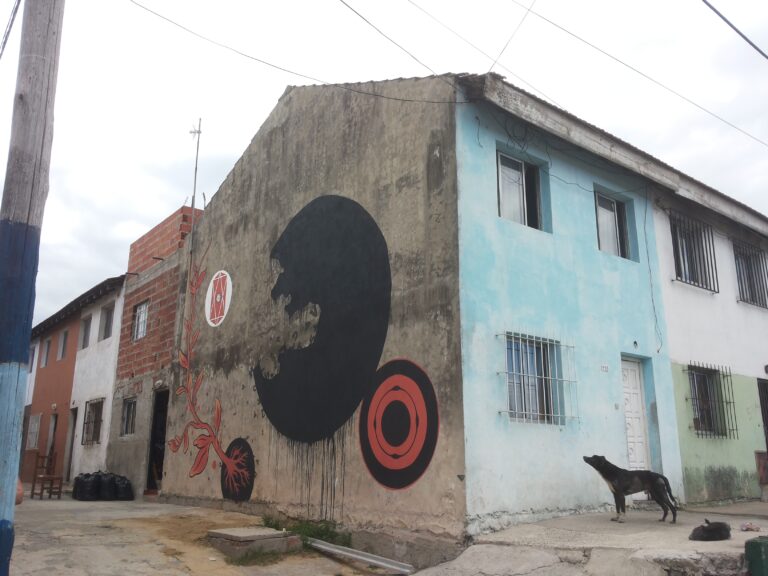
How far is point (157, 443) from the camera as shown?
14875mm

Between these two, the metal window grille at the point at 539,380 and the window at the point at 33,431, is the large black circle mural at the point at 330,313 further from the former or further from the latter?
the window at the point at 33,431

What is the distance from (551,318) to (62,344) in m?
17.8

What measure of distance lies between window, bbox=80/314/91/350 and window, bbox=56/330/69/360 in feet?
4.52

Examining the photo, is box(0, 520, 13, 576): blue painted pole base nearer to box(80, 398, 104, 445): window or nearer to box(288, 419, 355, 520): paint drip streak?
box(288, 419, 355, 520): paint drip streak

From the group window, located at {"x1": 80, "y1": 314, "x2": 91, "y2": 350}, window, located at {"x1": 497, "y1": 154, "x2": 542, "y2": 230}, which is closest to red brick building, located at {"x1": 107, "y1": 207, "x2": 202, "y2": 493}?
window, located at {"x1": 80, "y1": 314, "x2": 91, "y2": 350}

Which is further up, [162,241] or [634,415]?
[162,241]

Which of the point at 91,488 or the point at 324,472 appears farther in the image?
the point at 91,488

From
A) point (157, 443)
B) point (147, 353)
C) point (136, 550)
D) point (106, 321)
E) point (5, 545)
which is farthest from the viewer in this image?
point (106, 321)

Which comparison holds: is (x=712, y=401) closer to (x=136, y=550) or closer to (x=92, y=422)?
(x=136, y=550)

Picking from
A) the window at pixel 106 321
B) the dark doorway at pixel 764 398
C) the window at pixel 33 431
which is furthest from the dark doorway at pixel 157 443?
the dark doorway at pixel 764 398

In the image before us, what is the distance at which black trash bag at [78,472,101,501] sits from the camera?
14.4 m

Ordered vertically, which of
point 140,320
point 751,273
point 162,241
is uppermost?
point 162,241

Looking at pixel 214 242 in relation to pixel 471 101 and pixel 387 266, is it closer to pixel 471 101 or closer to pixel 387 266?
pixel 387 266

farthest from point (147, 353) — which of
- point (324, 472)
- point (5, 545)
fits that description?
point (5, 545)
